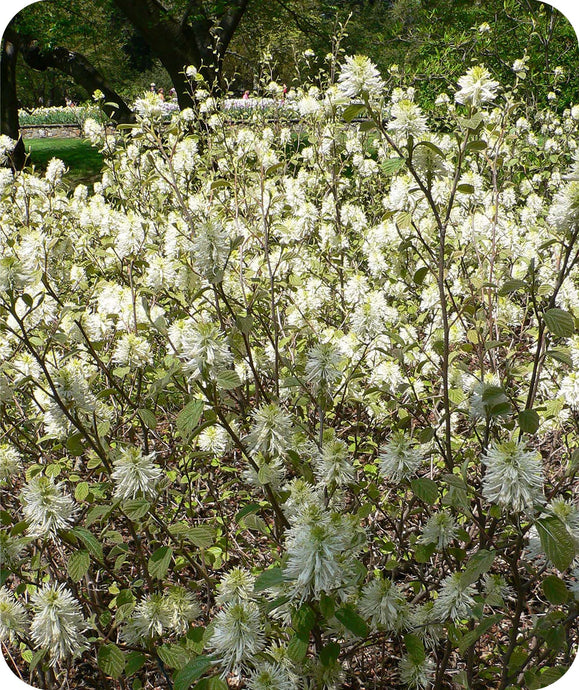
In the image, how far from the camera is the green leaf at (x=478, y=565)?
98cm

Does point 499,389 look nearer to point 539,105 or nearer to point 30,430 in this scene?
point 30,430

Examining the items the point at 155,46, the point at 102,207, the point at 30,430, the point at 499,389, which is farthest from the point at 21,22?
the point at 499,389

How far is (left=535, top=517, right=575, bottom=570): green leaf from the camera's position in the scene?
909 mm

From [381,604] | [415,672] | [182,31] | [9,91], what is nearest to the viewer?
[381,604]

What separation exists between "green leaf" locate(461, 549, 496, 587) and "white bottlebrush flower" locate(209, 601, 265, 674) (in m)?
0.36

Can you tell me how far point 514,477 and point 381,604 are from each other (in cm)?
35

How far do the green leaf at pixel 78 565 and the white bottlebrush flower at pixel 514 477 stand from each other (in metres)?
0.73

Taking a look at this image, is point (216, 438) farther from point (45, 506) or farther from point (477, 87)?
point (477, 87)

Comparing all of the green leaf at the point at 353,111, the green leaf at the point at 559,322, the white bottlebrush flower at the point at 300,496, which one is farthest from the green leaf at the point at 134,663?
the green leaf at the point at 353,111

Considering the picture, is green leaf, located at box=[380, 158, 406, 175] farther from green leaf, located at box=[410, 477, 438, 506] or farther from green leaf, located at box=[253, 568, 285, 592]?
green leaf, located at box=[253, 568, 285, 592]

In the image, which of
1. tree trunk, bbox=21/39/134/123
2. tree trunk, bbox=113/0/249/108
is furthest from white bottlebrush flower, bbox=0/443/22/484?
tree trunk, bbox=21/39/134/123

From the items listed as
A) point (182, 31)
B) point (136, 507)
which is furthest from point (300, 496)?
point (182, 31)

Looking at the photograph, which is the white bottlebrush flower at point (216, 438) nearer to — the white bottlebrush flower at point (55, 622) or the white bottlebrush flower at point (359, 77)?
the white bottlebrush flower at point (55, 622)

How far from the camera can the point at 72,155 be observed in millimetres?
6043
